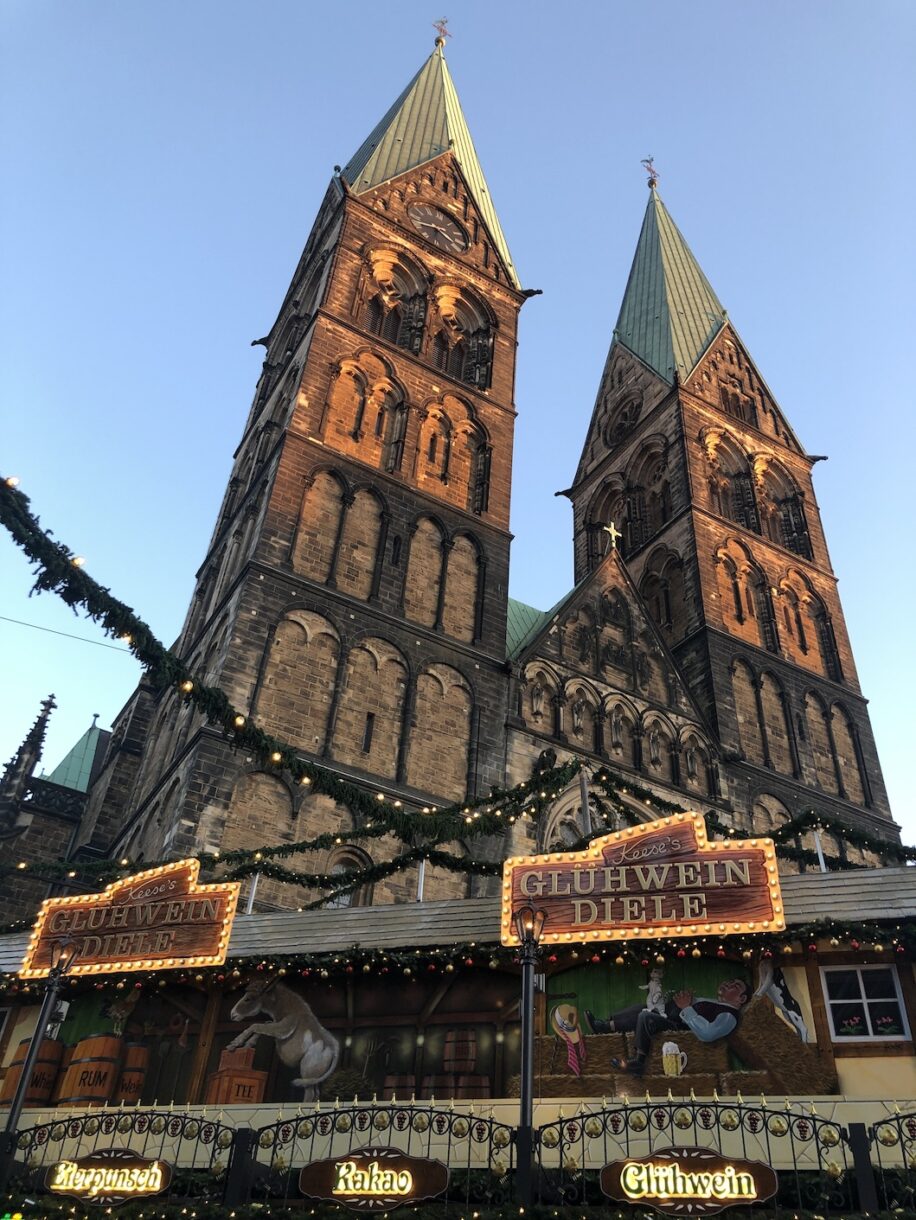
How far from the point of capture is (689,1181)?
9.05 metres

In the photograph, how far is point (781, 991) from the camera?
1215cm

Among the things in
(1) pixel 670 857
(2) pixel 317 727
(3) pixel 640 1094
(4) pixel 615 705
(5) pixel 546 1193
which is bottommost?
(5) pixel 546 1193

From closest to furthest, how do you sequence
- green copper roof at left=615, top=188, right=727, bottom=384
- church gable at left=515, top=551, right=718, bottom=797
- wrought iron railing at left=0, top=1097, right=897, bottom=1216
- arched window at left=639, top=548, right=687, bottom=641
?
wrought iron railing at left=0, top=1097, right=897, bottom=1216 < church gable at left=515, top=551, right=718, bottom=797 < arched window at left=639, top=548, right=687, bottom=641 < green copper roof at left=615, top=188, right=727, bottom=384

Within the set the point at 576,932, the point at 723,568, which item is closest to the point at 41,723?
the point at 723,568

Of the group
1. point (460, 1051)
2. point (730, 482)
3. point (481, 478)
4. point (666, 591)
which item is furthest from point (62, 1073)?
point (730, 482)

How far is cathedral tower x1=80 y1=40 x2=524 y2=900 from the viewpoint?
2211cm

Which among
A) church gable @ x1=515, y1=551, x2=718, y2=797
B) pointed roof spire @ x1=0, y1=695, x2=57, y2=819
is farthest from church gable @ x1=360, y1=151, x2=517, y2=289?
pointed roof spire @ x1=0, y1=695, x2=57, y2=819

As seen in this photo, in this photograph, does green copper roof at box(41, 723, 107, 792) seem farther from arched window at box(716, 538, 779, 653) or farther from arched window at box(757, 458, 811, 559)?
arched window at box(757, 458, 811, 559)

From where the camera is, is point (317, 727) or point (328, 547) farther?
point (328, 547)

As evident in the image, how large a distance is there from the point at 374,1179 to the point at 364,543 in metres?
18.7

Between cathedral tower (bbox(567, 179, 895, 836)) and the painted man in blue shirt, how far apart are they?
16.6 metres

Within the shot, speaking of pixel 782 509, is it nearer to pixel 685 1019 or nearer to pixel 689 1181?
pixel 685 1019

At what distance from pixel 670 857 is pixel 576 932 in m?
1.52

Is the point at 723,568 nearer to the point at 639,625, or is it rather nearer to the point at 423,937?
the point at 639,625
